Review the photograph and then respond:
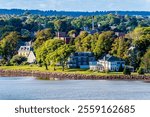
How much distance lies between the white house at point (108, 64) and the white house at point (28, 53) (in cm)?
573

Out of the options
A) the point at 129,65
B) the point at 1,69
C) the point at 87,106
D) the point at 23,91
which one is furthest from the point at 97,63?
the point at 87,106

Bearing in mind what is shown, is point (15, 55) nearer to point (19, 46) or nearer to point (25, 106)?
point (19, 46)

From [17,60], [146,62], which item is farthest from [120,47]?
[17,60]

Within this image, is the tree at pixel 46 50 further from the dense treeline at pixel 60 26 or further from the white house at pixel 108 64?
the dense treeline at pixel 60 26

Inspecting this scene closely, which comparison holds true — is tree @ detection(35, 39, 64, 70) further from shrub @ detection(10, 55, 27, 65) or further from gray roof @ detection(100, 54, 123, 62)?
shrub @ detection(10, 55, 27, 65)

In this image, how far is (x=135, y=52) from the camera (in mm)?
34375

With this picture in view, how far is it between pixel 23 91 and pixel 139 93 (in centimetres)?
343

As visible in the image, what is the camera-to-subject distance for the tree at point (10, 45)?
41.5 m

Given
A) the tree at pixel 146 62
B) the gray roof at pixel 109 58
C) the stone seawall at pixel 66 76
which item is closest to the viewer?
the stone seawall at pixel 66 76

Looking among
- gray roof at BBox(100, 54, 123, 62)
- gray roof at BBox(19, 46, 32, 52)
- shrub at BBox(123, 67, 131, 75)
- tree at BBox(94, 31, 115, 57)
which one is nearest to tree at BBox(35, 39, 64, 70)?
tree at BBox(94, 31, 115, 57)

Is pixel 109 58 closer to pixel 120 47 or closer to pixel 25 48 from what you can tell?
pixel 120 47

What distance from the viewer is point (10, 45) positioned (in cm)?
4312

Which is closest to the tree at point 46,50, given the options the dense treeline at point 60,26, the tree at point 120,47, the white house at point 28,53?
the tree at point 120,47

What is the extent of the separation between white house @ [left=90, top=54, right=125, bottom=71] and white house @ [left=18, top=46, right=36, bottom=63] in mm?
5726
